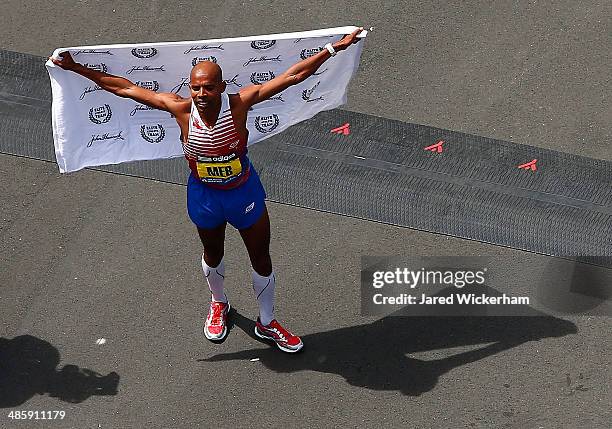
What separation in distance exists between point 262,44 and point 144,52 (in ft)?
2.86

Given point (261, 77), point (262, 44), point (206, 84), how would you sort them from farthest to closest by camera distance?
point (261, 77)
point (262, 44)
point (206, 84)

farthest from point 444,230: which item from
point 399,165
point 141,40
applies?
point 141,40

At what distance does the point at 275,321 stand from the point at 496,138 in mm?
3125

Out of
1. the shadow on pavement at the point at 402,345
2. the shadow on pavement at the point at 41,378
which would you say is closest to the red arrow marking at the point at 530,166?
the shadow on pavement at the point at 402,345

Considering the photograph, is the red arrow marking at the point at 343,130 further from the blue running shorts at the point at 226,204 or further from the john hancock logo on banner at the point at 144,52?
the john hancock logo on banner at the point at 144,52

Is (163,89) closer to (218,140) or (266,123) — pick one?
(266,123)

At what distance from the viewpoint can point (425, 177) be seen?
950 centimetres

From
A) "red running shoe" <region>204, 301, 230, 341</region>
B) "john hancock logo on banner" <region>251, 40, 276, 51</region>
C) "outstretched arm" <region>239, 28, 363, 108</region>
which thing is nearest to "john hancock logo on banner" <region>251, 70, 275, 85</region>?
"john hancock logo on banner" <region>251, 40, 276, 51</region>

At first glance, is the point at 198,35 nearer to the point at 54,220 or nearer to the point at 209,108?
the point at 54,220

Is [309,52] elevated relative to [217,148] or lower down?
elevated

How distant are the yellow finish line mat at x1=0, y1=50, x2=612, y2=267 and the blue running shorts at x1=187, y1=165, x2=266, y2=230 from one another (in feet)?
6.01

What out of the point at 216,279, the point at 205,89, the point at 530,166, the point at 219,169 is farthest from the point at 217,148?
the point at 530,166

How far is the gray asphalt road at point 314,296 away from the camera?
307 inches

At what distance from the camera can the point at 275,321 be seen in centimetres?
813
